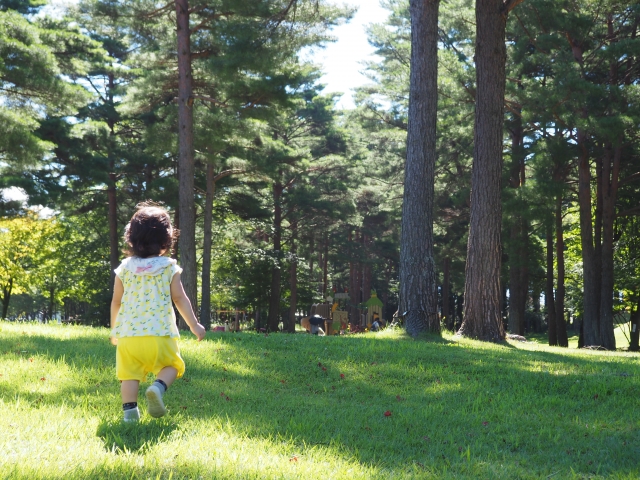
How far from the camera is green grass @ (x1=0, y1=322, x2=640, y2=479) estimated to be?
3.59 metres

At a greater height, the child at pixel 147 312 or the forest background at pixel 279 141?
the forest background at pixel 279 141

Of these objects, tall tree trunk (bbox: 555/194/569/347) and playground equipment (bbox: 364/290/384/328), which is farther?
playground equipment (bbox: 364/290/384/328)

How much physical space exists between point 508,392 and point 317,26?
11.1 meters

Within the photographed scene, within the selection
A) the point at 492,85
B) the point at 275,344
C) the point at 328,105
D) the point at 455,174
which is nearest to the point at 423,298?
the point at 275,344

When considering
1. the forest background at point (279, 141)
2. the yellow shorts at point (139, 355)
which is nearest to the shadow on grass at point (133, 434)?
the yellow shorts at point (139, 355)

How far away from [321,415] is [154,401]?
1.49 metres

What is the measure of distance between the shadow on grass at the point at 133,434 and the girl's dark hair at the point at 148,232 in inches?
45.0

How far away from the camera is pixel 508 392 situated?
6297mm

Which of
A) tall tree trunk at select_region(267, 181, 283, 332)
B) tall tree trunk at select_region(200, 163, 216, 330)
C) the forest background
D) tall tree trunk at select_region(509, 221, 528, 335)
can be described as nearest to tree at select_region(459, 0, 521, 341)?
the forest background

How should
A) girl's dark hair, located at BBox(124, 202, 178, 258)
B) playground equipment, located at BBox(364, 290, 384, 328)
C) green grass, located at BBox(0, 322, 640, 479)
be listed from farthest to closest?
playground equipment, located at BBox(364, 290, 384, 328)
girl's dark hair, located at BBox(124, 202, 178, 258)
green grass, located at BBox(0, 322, 640, 479)

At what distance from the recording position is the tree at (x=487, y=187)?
11.2 m

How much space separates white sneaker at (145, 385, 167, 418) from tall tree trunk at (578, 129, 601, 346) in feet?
59.3

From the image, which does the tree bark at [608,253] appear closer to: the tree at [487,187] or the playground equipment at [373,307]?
the tree at [487,187]

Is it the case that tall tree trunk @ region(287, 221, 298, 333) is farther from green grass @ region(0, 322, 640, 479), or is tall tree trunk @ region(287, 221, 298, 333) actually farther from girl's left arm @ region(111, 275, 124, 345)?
girl's left arm @ region(111, 275, 124, 345)
